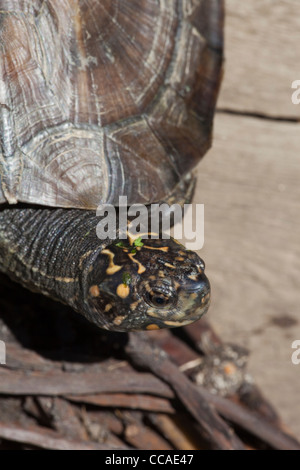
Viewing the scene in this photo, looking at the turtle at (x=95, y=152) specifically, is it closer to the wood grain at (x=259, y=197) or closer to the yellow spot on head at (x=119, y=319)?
the yellow spot on head at (x=119, y=319)

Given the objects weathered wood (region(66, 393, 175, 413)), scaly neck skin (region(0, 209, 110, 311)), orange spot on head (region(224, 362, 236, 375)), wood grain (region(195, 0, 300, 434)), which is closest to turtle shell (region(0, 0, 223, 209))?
scaly neck skin (region(0, 209, 110, 311))

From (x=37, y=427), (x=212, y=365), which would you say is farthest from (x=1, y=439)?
A: (x=212, y=365)

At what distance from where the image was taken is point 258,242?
238 centimetres

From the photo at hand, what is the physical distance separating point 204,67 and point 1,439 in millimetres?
1245

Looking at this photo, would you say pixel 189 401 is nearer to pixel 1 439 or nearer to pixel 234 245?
pixel 1 439

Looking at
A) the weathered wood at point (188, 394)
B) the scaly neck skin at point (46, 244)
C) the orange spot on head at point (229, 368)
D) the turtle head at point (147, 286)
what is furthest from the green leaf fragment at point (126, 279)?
the orange spot on head at point (229, 368)

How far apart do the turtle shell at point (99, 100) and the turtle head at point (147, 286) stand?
18 cm

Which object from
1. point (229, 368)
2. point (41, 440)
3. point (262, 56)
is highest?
point (262, 56)

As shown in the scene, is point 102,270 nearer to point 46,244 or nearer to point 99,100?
point 46,244

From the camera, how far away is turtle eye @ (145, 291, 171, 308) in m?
1.48

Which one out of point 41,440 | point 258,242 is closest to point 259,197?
point 258,242

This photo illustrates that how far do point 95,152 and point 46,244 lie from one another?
27 centimetres

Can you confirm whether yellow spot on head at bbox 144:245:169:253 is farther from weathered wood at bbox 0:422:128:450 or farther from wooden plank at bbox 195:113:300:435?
wooden plank at bbox 195:113:300:435
